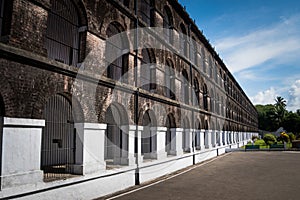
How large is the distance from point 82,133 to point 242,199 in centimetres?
591

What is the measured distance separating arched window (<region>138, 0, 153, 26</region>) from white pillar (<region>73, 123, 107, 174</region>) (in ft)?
24.5

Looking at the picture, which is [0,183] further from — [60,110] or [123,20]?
[123,20]

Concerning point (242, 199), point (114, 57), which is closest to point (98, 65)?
point (114, 57)

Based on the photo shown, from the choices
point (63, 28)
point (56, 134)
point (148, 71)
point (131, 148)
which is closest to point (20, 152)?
point (131, 148)

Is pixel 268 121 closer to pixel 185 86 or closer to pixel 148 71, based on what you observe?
pixel 185 86

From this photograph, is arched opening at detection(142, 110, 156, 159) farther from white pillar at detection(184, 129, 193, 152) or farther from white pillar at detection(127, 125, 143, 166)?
white pillar at detection(184, 129, 193, 152)

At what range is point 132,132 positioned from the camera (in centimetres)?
1186

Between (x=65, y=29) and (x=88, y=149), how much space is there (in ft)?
16.1

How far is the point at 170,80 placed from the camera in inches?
687

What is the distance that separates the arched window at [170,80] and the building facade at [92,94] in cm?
6

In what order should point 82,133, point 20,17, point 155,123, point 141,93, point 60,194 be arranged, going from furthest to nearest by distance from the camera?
point 155,123
point 141,93
point 82,133
point 60,194
point 20,17

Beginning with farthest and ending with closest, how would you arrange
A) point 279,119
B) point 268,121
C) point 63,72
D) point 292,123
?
point 268,121 → point 279,119 → point 292,123 → point 63,72

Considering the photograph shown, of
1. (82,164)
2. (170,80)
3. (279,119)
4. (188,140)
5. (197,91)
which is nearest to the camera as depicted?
(82,164)

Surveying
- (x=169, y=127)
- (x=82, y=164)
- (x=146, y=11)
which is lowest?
(x=82, y=164)
